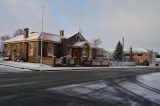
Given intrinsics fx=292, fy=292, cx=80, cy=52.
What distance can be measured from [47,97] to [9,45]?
44.1 meters

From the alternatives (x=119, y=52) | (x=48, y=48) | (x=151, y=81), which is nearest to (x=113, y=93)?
(x=151, y=81)

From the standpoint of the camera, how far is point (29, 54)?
47000 millimetres

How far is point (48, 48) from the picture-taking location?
4653cm

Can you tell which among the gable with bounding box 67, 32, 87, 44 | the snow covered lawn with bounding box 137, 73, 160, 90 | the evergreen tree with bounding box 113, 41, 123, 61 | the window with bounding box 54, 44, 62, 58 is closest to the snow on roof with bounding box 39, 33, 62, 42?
the window with bounding box 54, 44, 62, 58

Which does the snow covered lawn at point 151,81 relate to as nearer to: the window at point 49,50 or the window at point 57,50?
the window at point 49,50

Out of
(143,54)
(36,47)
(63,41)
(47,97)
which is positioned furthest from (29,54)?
(143,54)

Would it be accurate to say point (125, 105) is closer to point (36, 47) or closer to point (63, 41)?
point (36, 47)

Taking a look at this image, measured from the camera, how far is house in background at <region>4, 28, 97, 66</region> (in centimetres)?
4475

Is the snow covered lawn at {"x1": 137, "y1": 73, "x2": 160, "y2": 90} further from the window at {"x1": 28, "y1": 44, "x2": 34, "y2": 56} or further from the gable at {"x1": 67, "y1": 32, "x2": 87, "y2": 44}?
the gable at {"x1": 67, "y1": 32, "x2": 87, "y2": 44}

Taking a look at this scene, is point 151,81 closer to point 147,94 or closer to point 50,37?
point 147,94

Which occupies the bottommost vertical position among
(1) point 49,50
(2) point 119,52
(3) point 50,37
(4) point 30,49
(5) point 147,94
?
(5) point 147,94

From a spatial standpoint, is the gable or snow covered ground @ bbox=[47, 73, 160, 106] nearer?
snow covered ground @ bbox=[47, 73, 160, 106]

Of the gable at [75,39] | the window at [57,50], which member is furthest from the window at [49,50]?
the gable at [75,39]

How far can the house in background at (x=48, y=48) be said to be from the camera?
44.8 metres
